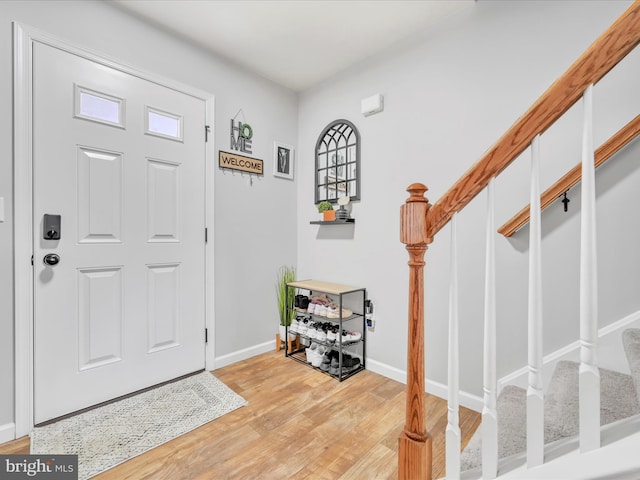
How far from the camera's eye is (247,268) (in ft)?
8.62

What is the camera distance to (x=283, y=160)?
9.37 feet

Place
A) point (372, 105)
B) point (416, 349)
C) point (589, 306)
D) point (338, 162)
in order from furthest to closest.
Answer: point (338, 162) < point (372, 105) < point (416, 349) < point (589, 306)

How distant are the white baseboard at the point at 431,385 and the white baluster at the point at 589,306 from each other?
1310 millimetres

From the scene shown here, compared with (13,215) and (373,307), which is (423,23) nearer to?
(373,307)

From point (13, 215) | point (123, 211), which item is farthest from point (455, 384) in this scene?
point (13, 215)

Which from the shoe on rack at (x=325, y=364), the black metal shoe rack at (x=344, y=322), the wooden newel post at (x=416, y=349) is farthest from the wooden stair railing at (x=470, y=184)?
the shoe on rack at (x=325, y=364)

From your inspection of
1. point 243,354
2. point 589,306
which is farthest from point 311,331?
point 589,306

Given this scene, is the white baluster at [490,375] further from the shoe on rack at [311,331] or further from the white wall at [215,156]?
the white wall at [215,156]

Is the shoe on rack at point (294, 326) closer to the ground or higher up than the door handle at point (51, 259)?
closer to the ground

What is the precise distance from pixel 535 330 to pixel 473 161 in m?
1.41

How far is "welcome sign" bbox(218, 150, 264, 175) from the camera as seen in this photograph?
243cm

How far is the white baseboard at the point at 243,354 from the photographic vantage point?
2.43m

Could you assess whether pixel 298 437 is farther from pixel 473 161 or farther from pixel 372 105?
pixel 372 105

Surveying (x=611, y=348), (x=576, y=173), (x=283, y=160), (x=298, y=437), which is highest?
(x=283, y=160)
